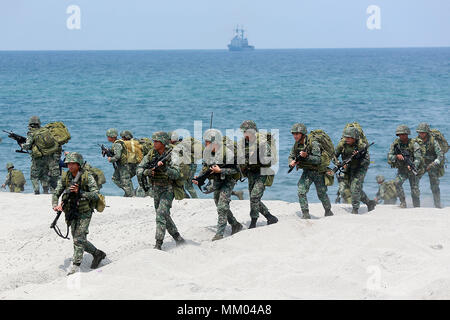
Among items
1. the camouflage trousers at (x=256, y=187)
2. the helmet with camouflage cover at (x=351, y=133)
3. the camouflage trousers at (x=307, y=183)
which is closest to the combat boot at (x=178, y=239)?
the camouflage trousers at (x=256, y=187)

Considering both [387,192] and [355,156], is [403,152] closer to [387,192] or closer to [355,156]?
[355,156]

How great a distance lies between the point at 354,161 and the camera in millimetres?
13188

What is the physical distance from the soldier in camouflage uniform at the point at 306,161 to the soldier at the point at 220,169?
4.38 feet

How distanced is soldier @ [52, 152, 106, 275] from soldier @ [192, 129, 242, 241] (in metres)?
1.80

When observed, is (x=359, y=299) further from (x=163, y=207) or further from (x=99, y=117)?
(x=99, y=117)

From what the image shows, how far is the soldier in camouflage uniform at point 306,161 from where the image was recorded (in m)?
12.0

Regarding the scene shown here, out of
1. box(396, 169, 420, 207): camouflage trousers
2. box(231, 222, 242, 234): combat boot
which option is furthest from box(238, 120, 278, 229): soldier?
box(396, 169, 420, 207): camouflage trousers

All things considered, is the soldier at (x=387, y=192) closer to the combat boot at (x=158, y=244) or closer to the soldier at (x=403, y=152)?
the soldier at (x=403, y=152)

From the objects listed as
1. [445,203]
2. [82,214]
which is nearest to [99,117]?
[445,203]

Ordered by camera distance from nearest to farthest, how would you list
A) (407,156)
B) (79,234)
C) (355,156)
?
(79,234) → (355,156) → (407,156)

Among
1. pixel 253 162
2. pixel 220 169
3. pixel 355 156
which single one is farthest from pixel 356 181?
pixel 220 169

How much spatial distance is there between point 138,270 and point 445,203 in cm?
1255

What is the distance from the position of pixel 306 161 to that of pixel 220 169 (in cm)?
197

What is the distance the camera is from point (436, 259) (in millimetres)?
9820
